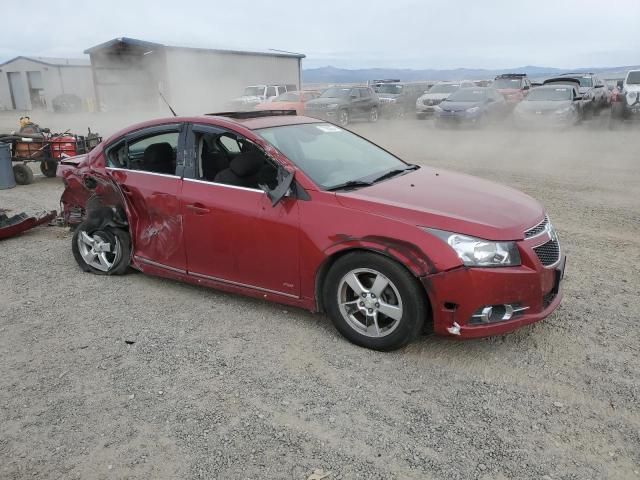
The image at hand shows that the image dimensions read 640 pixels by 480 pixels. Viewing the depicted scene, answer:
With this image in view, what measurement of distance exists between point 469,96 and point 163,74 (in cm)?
1843

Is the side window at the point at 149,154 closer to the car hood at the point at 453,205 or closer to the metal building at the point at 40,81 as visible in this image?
the car hood at the point at 453,205

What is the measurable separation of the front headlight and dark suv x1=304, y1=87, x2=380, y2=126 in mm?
16557

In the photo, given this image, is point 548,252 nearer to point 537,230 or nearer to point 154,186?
point 537,230

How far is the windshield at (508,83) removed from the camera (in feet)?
77.7

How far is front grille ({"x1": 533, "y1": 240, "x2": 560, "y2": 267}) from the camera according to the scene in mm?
3525

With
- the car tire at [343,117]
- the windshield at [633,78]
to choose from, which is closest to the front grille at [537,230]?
the car tire at [343,117]

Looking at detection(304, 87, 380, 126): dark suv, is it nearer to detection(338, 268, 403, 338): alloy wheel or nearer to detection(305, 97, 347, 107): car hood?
detection(305, 97, 347, 107): car hood

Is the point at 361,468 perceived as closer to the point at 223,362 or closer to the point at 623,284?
the point at 223,362

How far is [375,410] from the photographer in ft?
10.1

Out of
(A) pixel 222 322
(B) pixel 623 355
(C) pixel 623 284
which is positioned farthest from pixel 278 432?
(C) pixel 623 284

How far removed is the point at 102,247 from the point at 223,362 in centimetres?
221

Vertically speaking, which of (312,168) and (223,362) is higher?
(312,168)

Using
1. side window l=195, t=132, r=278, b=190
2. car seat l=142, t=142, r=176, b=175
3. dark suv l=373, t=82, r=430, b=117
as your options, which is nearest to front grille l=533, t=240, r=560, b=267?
side window l=195, t=132, r=278, b=190

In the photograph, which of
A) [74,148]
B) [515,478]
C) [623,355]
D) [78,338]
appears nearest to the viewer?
[515,478]
